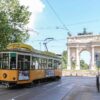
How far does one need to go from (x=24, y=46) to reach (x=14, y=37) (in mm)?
5955

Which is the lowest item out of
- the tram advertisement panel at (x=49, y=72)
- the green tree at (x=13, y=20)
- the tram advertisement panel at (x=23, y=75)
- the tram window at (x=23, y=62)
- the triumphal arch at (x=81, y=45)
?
the tram advertisement panel at (x=23, y=75)

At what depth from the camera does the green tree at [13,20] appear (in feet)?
80.3

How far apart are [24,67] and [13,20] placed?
634cm

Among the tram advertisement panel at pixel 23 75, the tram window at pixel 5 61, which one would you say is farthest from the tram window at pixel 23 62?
the tram window at pixel 5 61

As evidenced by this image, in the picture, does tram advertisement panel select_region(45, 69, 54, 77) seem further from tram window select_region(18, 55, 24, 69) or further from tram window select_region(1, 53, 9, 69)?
tram window select_region(1, 53, 9, 69)

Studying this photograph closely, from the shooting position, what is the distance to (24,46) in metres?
32.1

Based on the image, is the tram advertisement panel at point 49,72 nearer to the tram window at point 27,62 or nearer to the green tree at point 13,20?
the tram window at point 27,62

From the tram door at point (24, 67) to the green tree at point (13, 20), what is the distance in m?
3.97

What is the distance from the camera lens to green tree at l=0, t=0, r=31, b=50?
24469 millimetres

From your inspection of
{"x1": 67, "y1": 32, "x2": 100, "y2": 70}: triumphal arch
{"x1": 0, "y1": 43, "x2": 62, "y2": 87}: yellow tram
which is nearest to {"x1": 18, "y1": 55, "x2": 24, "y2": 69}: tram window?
{"x1": 0, "y1": 43, "x2": 62, "y2": 87}: yellow tram

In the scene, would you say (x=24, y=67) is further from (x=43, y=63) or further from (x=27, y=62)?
(x=43, y=63)

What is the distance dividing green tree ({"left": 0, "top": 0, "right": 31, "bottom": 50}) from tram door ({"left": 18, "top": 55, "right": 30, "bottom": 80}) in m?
3.97

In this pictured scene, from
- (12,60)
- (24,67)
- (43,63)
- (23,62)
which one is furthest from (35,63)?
(12,60)

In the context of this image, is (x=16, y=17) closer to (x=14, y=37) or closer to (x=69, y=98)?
(x=14, y=37)
